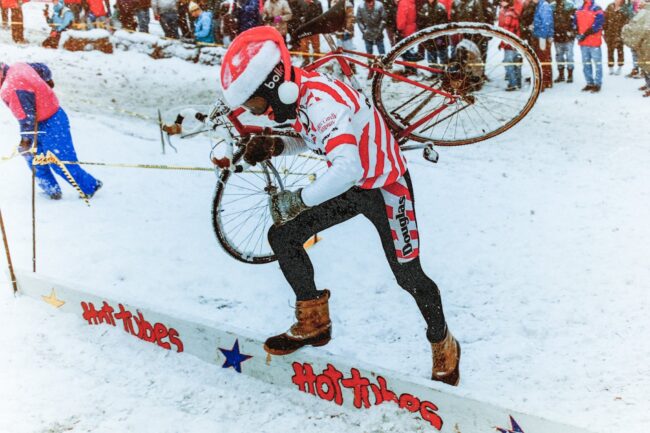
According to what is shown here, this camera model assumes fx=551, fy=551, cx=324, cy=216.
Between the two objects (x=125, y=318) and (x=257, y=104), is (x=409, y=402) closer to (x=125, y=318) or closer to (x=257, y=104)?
(x=257, y=104)

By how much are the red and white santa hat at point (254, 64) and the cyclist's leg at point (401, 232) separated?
737mm

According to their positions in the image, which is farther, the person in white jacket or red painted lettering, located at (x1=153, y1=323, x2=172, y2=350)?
the person in white jacket

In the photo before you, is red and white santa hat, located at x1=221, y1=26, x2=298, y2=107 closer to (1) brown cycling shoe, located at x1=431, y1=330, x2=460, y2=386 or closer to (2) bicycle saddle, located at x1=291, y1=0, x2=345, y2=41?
(2) bicycle saddle, located at x1=291, y1=0, x2=345, y2=41

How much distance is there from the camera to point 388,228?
119 inches

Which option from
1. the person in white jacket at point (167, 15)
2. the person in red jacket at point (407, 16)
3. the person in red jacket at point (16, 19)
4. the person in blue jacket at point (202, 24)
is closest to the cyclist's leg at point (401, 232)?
the person in red jacket at point (407, 16)

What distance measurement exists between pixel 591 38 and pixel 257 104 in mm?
9465

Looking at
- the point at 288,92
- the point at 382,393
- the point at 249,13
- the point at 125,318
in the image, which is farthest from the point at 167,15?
the point at 382,393

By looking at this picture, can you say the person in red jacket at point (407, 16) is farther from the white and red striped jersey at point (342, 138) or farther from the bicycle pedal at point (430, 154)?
the white and red striped jersey at point (342, 138)

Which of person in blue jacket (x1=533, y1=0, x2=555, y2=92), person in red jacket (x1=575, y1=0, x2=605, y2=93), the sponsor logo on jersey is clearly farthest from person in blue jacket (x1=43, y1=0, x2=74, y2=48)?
the sponsor logo on jersey

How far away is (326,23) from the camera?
391 centimetres

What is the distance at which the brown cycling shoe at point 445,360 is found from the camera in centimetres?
324

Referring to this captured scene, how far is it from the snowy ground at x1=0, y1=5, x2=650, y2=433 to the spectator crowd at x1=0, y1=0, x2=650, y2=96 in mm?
1778

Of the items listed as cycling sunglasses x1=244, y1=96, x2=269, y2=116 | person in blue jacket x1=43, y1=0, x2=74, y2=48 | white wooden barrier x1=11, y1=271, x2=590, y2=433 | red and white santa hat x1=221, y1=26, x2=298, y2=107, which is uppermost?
person in blue jacket x1=43, y1=0, x2=74, y2=48

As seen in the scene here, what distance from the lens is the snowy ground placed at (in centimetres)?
327
